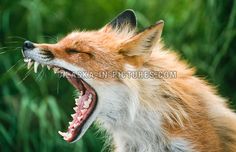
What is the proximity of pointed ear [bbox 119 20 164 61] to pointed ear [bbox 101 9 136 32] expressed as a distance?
37cm

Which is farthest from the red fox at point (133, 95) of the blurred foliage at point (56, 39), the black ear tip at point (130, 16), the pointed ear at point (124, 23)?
the blurred foliage at point (56, 39)

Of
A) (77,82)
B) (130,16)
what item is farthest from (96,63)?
(130,16)

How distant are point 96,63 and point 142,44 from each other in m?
0.33

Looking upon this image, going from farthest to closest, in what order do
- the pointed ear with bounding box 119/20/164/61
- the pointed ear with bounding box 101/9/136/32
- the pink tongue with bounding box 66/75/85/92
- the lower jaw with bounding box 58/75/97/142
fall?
1. the pointed ear with bounding box 101/9/136/32
2. the pink tongue with bounding box 66/75/85/92
3. the lower jaw with bounding box 58/75/97/142
4. the pointed ear with bounding box 119/20/164/61

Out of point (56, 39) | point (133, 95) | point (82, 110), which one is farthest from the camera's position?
point (56, 39)

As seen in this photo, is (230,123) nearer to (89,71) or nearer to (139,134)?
(139,134)

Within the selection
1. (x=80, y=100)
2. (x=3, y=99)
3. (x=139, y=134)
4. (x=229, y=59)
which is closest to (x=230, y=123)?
(x=139, y=134)

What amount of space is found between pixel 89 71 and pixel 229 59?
2603mm

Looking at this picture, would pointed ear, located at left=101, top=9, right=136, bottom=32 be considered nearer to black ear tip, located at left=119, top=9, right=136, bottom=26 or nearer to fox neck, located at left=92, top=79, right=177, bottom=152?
black ear tip, located at left=119, top=9, right=136, bottom=26

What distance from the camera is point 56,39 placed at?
19.4ft

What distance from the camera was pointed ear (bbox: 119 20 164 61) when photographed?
3.82m

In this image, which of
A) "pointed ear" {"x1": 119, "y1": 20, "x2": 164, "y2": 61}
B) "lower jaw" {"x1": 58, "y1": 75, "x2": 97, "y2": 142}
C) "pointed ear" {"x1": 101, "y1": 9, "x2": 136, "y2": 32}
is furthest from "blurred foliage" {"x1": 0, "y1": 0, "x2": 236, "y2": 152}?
"pointed ear" {"x1": 119, "y1": 20, "x2": 164, "y2": 61}

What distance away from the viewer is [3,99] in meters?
5.69

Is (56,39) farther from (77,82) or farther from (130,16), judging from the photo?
(77,82)
